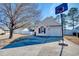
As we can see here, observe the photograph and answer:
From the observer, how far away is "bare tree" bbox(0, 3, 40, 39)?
3559mm

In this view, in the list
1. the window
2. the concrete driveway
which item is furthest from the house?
the concrete driveway

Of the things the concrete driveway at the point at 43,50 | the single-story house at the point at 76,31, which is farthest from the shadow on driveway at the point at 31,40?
the single-story house at the point at 76,31

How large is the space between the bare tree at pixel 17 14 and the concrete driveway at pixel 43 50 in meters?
0.25

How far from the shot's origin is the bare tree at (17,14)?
356 centimetres

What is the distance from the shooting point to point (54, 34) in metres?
3.61

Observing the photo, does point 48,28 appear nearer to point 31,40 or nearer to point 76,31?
point 31,40

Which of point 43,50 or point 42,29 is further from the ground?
point 42,29

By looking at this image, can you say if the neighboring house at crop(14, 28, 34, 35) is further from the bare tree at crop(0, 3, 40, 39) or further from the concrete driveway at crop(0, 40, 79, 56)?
the concrete driveway at crop(0, 40, 79, 56)

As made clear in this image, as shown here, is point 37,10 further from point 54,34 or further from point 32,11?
point 54,34

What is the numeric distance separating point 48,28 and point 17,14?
1.76 feet

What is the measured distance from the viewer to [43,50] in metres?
3.57

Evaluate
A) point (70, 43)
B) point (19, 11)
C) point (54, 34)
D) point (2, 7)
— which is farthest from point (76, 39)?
point (2, 7)

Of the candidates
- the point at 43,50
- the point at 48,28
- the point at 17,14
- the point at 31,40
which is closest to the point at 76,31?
the point at 48,28

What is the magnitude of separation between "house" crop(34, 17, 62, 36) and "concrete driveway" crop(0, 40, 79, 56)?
0.57ft
